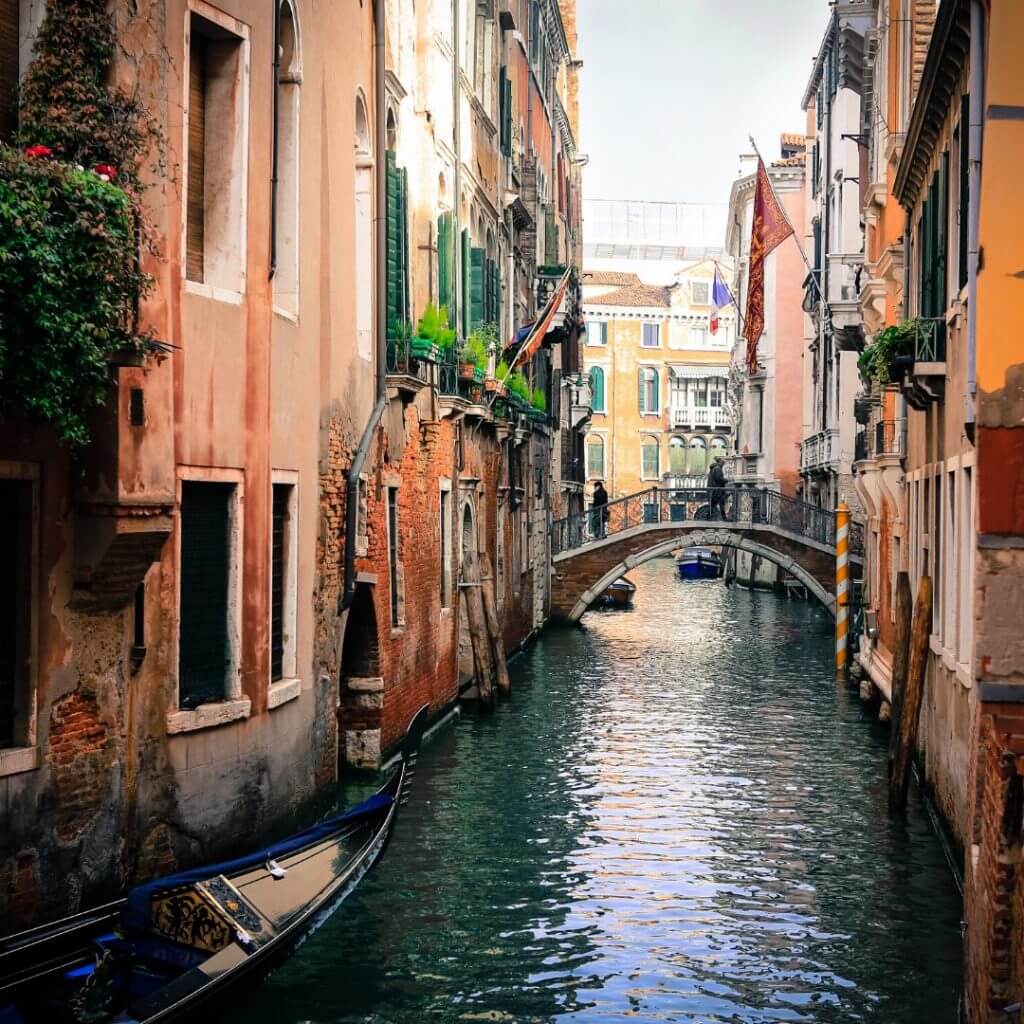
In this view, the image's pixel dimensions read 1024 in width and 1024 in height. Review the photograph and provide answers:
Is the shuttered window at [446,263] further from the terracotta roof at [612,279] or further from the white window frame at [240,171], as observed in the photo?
the terracotta roof at [612,279]

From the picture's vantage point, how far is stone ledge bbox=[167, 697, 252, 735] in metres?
8.34

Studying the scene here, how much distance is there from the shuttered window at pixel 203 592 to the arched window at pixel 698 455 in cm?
5244

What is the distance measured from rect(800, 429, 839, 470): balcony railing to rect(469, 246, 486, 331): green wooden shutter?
42.1ft

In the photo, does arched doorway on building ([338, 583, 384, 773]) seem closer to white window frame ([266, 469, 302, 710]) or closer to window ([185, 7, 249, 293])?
white window frame ([266, 469, 302, 710])

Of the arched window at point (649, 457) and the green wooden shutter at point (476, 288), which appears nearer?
the green wooden shutter at point (476, 288)

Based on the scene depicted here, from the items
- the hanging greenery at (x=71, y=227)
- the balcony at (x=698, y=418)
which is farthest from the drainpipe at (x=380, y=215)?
the balcony at (x=698, y=418)

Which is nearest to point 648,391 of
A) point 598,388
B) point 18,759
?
point 598,388

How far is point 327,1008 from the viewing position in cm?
763

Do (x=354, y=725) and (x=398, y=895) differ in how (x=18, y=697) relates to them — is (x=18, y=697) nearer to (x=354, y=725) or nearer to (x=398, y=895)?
(x=398, y=895)

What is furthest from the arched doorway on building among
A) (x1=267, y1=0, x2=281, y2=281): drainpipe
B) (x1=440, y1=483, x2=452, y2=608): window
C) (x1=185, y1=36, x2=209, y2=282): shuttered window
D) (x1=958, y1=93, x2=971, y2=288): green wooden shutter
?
(x1=958, y1=93, x2=971, y2=288): green wooden shutter

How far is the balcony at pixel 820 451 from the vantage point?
30594 mm

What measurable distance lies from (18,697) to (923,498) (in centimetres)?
823

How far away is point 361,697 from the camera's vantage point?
13.1 metres

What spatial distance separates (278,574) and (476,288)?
907cm
